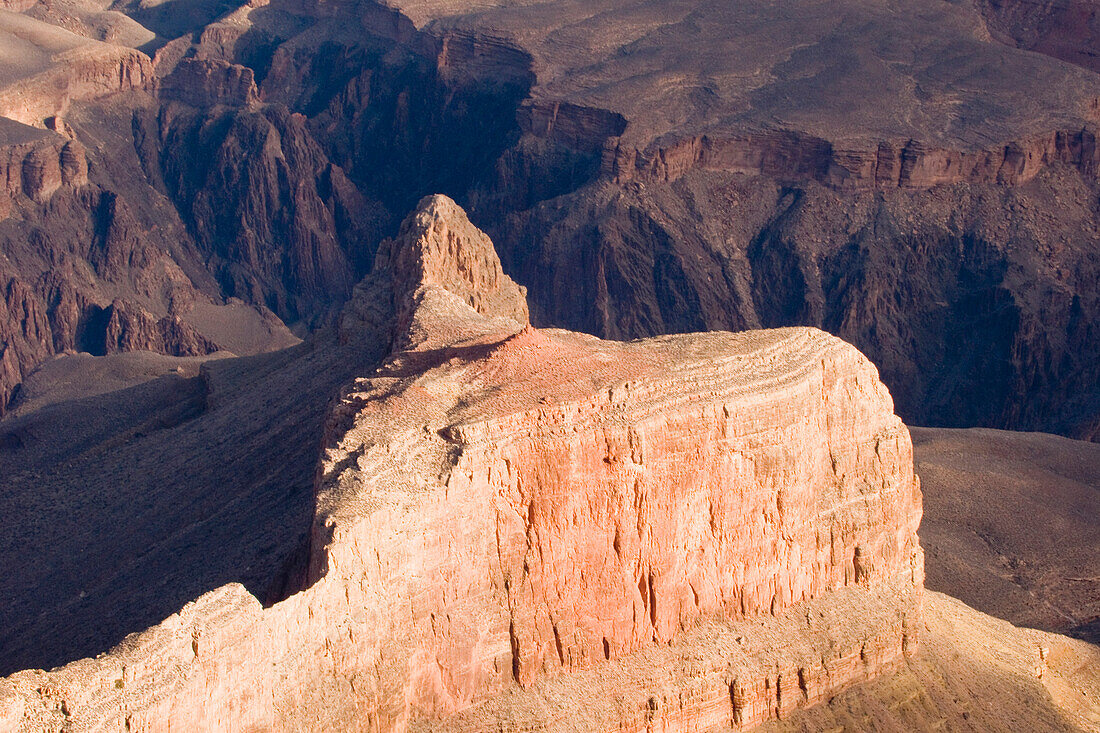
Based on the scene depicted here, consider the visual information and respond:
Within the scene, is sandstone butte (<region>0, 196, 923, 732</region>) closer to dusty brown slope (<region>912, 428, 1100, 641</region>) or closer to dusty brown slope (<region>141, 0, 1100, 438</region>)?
dusty brown slope (<region>912, 428, 1100, 641</region>)

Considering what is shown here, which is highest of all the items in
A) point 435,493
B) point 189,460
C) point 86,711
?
point 435,493

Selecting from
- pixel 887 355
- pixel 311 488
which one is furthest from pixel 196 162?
pixel 311 488

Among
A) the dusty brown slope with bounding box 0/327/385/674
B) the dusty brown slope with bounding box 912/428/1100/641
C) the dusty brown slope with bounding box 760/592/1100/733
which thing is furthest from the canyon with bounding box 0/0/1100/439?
the dusty brown slope with bounding box 760/592/1100/733

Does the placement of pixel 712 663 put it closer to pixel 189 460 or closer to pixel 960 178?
pixel 189 460

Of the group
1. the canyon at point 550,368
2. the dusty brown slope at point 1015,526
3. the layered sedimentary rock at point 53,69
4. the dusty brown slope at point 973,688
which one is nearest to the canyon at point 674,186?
the canyon at point 550,368

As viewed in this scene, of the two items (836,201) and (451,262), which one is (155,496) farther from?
(836,201)

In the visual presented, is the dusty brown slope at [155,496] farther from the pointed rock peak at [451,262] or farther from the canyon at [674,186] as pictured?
the canyon at [674,186]
